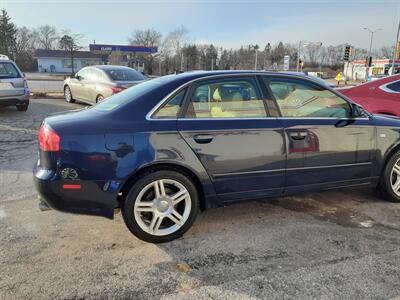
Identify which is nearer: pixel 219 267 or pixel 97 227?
pixel 219 267

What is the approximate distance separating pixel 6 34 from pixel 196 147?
98985 mm

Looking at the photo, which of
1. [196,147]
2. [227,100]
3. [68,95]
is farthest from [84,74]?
[196,147]

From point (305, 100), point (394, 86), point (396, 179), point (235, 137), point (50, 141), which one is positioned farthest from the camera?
point (394, 86)

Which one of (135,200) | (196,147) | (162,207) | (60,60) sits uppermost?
(60,60)

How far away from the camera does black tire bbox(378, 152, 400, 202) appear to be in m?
4.45

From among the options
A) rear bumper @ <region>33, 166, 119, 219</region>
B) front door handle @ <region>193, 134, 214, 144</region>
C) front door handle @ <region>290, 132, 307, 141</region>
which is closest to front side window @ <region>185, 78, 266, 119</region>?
front door handle @ <region>193, 134, 214, 144</region>

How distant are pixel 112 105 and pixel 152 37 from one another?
98.0 meters

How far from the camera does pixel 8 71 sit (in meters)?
10.5

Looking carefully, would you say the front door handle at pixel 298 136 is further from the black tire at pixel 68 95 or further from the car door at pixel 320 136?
the black tire at pixel 68 95

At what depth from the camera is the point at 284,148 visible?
3766mm

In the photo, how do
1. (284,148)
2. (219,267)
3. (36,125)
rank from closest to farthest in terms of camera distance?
1. (219,267)
2. (284,148)
3. (36,125)

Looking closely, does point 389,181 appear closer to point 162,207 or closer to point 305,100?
point 305,100

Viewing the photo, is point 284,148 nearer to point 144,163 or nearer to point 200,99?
point 200,99

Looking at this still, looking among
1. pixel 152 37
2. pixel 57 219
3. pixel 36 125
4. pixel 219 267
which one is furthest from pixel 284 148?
pixel 152 37
